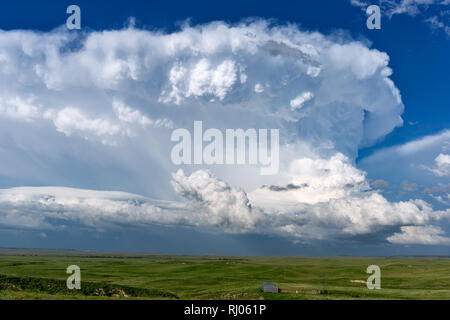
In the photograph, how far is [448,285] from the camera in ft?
325

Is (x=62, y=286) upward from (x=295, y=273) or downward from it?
upward
